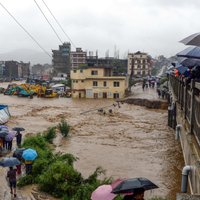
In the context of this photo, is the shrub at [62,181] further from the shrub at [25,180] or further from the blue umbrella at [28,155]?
the blue umbrella at [28,155]

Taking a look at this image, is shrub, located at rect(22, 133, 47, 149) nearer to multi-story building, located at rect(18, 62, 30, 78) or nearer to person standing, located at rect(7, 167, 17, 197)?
person standing, located at rect(7, 167, 17, 197)

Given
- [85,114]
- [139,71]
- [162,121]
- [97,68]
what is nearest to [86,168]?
[162,121]

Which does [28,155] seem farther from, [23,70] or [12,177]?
[23,70]

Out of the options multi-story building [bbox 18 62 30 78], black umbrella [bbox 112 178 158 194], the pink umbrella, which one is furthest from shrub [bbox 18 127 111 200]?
multi-story building [bbox 18 62 30 78]

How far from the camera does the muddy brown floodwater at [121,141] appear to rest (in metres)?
15.9

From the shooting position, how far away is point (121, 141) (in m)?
23.8

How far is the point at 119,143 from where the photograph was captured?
23141 mm

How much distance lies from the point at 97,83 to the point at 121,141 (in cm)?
3136

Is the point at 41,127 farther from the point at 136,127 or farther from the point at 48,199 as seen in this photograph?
the point at 48,199

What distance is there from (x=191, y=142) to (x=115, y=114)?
27.9 meters

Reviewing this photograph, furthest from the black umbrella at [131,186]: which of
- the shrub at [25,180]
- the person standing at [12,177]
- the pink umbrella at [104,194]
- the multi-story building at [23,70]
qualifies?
the multi-story building at [23,70]

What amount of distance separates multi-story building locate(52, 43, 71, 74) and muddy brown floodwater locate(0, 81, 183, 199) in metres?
70.2

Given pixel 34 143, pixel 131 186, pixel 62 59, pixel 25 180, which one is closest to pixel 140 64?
pixel 62 59

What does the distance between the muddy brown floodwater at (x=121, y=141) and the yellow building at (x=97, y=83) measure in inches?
465
